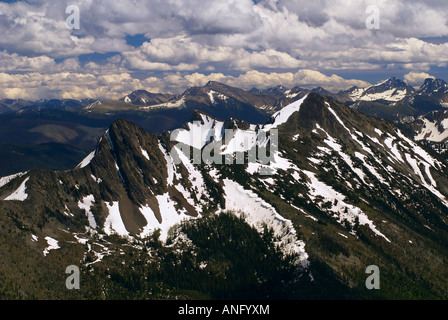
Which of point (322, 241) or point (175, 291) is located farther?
point (322, 241)

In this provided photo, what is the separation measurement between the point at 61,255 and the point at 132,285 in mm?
39753

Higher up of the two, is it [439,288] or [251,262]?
[251,262]

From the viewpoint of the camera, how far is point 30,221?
183m

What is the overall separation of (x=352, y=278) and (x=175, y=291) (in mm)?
91598

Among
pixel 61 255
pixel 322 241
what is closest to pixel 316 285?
pixel 322 241

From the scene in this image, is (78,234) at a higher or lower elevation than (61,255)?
higher

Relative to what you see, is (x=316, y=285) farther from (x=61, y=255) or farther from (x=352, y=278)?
(x=61, y=255)
